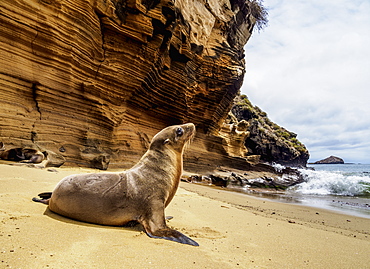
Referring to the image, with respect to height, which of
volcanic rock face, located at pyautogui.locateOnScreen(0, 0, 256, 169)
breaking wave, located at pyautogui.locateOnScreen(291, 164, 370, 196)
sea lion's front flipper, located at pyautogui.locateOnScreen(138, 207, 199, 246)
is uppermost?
volcanic rock face, located at pyautogui.locateOnScreen(0, 0, 256, 169)

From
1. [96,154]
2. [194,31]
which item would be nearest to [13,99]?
[96,154]

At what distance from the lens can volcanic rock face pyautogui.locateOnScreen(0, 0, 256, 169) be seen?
26.7 ft

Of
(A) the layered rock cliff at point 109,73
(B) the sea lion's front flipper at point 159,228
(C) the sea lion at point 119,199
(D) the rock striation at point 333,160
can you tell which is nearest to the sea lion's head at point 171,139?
(C) the sea lion at point 119,199

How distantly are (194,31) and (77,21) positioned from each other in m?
8.28

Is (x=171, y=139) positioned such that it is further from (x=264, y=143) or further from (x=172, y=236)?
(x=264, y=143)

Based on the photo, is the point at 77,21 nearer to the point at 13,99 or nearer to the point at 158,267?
the point at 13,99

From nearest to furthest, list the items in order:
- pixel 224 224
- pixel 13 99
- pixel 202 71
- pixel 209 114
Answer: pixel 224 224 → pixel 13 99 → pixel 202 71 → pixel 209 114

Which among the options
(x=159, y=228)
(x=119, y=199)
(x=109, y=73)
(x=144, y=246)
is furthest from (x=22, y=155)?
(x=144, y=246)

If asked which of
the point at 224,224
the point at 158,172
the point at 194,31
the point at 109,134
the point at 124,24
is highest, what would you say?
the point at 194,31

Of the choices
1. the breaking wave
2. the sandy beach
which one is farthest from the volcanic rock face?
the breaking wave

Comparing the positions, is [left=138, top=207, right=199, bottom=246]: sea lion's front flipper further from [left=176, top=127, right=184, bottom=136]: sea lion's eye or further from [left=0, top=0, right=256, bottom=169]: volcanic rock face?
[left=0, top=0, right=256, bottom=169]: volcanic rock face

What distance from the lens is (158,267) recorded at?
1688 mm

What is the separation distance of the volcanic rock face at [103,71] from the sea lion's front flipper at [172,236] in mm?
7214

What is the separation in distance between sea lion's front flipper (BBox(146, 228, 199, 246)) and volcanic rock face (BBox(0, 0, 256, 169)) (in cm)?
721
